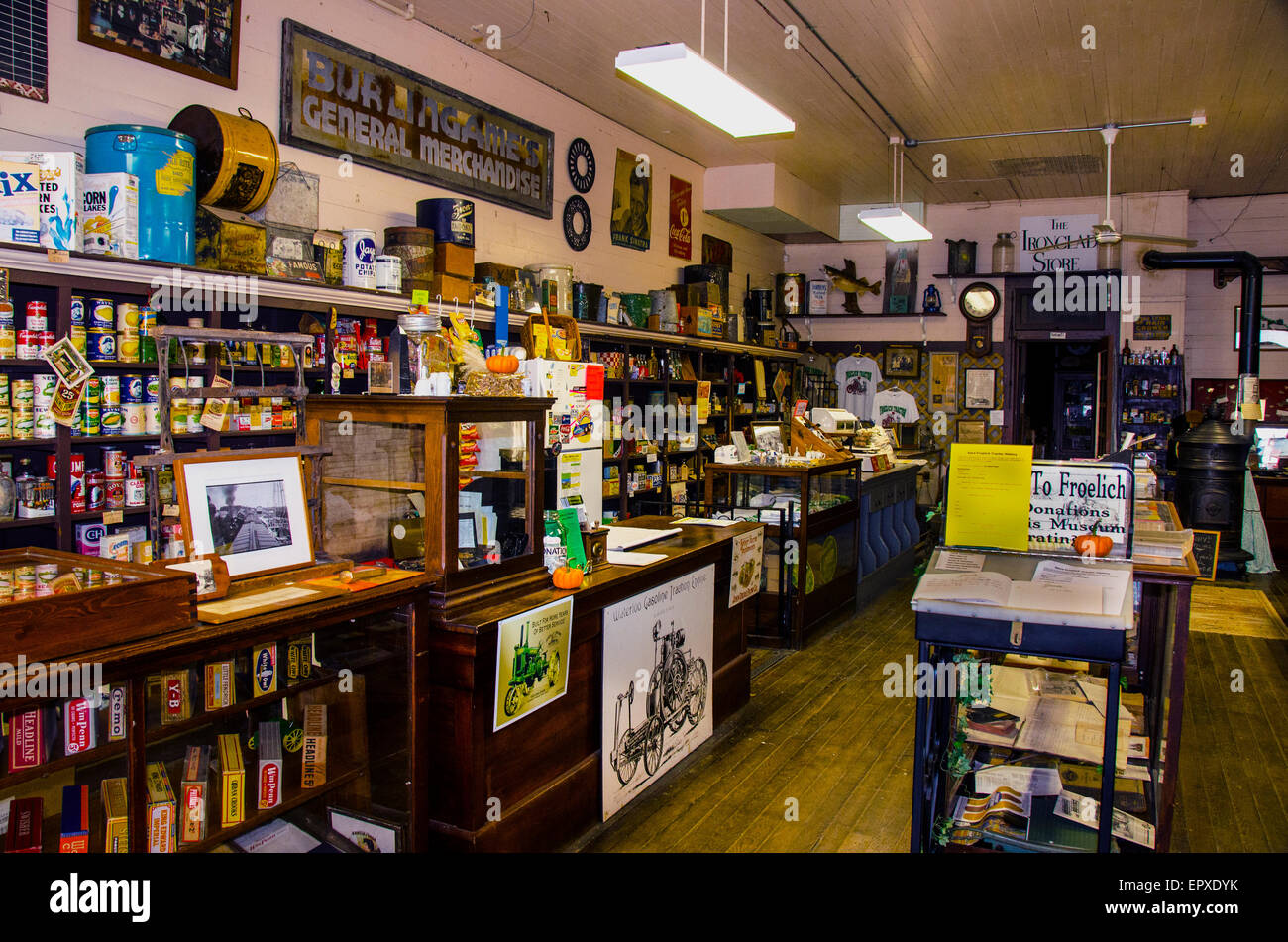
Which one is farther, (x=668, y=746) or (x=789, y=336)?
(x=789, y=336)

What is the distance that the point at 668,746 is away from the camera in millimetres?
4102

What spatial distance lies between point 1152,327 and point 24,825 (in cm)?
1122

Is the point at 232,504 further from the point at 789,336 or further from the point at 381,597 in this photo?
the point at 789,336

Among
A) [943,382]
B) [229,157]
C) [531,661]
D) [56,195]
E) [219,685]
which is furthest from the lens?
[943,382]

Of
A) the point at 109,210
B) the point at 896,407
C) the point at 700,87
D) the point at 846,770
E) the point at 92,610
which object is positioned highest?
the point at 700,87

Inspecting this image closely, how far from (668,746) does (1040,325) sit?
8.54m

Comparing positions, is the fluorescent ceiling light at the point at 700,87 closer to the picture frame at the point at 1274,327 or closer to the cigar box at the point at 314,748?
the cigar box at the point at 314,748

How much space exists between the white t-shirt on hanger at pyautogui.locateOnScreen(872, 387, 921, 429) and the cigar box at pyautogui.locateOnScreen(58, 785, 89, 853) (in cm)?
998

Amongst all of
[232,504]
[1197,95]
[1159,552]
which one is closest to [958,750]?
[1159,552]

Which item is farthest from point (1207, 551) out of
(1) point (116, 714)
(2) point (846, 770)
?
(1) point (116, 714)

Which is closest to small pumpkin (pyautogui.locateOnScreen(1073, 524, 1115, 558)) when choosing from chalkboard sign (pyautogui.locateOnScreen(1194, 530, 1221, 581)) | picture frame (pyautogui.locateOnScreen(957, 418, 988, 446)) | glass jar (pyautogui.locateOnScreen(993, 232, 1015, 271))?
chalkboard sign (pyautogui.locateOnScreen(1194, 530, 1221, 581))

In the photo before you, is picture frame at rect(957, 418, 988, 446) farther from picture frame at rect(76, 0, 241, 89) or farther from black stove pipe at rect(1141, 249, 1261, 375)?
picture frame at rect(76, 0, 241, 89)

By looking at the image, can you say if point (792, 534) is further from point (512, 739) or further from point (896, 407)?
point (896, 407)

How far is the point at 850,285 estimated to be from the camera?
443 inches
